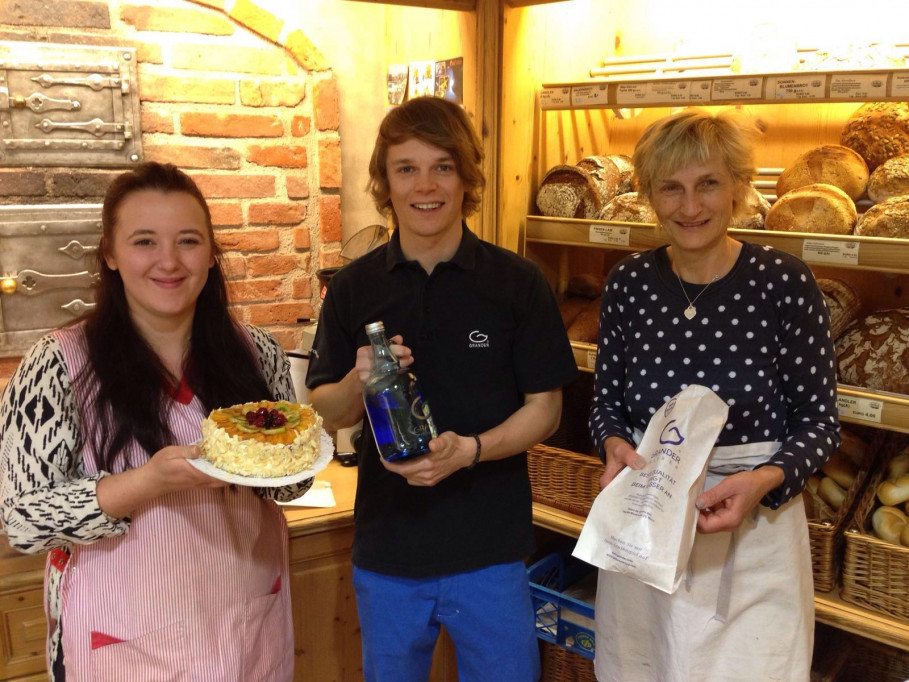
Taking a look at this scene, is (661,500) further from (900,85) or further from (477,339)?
(900,85)

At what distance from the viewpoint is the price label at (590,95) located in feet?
6.75

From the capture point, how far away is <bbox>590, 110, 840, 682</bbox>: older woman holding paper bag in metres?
1.46

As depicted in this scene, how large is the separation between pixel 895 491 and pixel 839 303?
46 cm

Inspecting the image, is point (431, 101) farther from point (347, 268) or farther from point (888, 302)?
point (888, 302)

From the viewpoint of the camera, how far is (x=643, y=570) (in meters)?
1.36

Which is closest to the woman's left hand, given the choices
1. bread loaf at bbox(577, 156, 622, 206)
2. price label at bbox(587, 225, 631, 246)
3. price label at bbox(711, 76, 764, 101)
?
price label at bbox(587, 225, 631, 246)

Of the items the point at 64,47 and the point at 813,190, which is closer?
the point at 813,190

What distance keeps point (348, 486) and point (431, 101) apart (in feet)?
3.99

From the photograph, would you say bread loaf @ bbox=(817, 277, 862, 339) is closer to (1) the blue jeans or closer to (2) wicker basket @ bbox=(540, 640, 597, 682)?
(1) the blue jeans

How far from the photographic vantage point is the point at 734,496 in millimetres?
1400

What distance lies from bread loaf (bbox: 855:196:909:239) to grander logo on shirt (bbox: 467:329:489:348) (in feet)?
2.97

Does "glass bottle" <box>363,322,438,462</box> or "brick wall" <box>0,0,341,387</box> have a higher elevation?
"brick wall" <box>0,0,341,387</box>

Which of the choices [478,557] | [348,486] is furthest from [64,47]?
[478,557]

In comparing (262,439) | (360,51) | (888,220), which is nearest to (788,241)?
(888,220)
